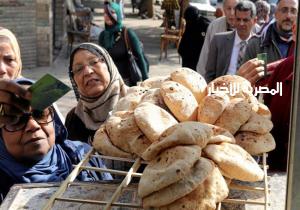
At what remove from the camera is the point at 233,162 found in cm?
170

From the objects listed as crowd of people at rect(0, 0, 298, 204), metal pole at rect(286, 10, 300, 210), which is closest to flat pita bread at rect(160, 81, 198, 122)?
crowd of people at rect(0, 0, 298, 204)

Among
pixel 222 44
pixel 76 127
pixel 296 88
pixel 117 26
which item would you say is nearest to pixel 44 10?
pixel 117 26

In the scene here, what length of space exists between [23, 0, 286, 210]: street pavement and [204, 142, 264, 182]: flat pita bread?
0.51 ft

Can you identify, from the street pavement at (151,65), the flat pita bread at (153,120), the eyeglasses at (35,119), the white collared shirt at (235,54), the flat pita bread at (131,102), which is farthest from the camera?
the white collared shirt at (235,54)

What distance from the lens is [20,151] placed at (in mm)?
2697

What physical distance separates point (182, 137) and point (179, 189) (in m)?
0.18

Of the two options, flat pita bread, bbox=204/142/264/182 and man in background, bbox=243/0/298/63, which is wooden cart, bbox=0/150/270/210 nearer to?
flat pita bread, bbox=204/142/264/182

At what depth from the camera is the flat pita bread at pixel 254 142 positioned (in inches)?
76.7

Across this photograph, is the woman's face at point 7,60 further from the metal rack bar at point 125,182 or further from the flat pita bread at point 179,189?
the flat pita bread at point 179,189

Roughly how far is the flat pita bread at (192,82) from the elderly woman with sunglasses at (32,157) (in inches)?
24.4

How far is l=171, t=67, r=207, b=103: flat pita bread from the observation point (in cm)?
220

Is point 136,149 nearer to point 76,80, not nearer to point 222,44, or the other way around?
point 76,80

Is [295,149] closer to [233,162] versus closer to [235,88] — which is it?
[233,162]

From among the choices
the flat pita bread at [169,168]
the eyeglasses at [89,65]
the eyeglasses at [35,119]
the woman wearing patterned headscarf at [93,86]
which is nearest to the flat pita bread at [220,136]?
the flat pita bread at [169,168]
